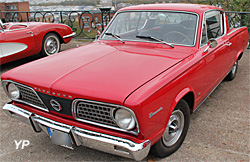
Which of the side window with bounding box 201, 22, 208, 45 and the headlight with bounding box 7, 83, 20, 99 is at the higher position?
the side window with bounding box 201, 22, 208, 45

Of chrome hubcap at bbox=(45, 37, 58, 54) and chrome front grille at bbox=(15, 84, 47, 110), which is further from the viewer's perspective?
chrome hubcap at bbox=(45, 37, 58, 54)

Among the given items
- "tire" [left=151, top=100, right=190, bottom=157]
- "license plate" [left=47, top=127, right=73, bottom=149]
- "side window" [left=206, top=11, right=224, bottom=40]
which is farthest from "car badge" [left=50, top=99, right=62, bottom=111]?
"side window" [left=206, top=11, right=224, bottom=40]

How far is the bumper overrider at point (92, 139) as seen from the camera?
209 cm

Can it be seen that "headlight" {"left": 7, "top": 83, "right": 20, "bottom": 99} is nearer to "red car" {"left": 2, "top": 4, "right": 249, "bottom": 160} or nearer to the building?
"red car" {"left": 2, "top": 4, "right": 249, "bottom": 160}

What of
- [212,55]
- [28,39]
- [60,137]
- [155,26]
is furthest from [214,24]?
[28,39]

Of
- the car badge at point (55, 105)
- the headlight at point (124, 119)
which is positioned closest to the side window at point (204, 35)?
the headlight at point (124, 119)

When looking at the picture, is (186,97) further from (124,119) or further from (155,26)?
(155,26)

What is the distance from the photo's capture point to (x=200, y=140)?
3.01 m

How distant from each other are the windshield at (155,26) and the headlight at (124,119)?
1554mm

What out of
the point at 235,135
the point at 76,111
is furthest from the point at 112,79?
the point at 235,135

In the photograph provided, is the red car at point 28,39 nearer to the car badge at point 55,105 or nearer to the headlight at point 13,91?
the headlight at point 13,91

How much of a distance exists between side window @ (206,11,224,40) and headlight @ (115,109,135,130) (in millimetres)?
2094

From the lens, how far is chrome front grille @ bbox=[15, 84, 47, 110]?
256 centimetres

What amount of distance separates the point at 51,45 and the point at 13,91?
4.10m
